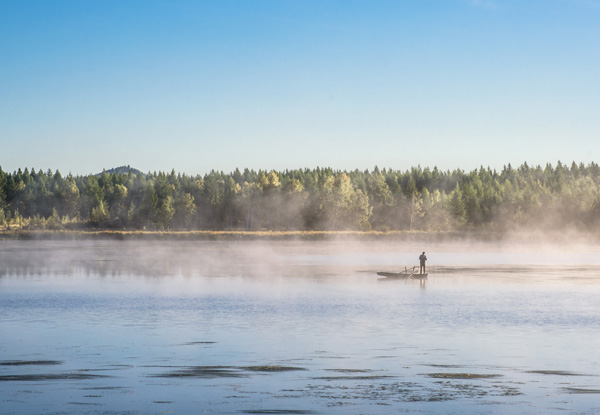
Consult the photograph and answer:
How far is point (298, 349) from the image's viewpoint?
2255 cm

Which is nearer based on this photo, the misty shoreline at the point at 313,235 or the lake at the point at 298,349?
the lake at the point at 298,349

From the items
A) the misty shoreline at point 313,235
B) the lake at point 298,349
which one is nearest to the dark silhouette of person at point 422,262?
the lake at point 298,349

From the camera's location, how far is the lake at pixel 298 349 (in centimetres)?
1550

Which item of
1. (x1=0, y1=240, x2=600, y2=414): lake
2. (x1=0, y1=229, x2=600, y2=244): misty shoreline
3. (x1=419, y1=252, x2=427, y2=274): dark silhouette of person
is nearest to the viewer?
(x1=0, y1=240, x2=600, y2=414): lake

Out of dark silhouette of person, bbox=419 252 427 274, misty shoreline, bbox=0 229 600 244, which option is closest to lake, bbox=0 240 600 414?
dark silhouette of person, bbox=419 252 427 274

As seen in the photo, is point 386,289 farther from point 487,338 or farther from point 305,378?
point 305,378

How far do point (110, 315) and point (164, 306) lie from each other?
4.12 meters

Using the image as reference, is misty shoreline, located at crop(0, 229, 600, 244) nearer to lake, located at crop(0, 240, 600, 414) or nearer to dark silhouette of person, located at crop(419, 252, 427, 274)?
dark silhouette of person, located at crop(419, 252, 427, 274)

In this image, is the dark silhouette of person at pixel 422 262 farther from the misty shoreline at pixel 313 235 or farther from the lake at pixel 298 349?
the misty shoreline at pixel 313 235

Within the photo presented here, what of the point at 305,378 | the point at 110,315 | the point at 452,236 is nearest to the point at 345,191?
the point at 452,236

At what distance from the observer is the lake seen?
610 inches

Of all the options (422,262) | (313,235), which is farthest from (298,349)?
(313,235)

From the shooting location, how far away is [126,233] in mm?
186250

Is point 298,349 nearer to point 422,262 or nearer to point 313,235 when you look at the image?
point 422,262
